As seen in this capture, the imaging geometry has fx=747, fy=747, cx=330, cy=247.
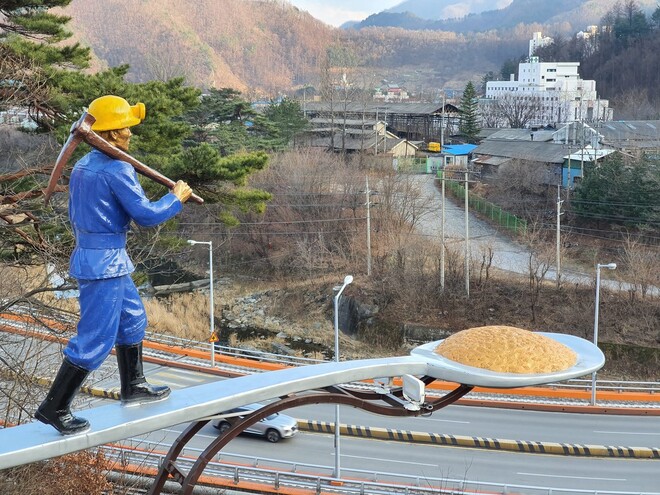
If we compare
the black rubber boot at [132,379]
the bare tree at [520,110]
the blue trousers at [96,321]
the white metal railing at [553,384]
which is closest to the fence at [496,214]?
the white metal railing at [553,384]

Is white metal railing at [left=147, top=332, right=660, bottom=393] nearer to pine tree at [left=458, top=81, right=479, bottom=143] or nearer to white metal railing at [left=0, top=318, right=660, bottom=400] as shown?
white metal railing at [left=0, top=318, right=660, bottom=400]

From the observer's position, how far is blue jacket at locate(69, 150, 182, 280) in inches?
182

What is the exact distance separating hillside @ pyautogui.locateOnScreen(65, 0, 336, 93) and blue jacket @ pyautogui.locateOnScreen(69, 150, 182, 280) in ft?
341

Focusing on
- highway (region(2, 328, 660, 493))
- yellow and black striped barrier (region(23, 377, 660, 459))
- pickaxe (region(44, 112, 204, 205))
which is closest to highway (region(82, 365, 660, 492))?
highway (region(2, 328, 660, 493))

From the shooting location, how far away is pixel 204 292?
94.6 ft

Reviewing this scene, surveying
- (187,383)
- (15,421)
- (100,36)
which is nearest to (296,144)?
(187,383)

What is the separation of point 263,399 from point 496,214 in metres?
30.3

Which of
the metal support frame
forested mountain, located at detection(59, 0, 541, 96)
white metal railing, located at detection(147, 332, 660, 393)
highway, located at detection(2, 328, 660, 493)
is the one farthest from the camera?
forested mountain, located at detection(59, 0, 541, 96)

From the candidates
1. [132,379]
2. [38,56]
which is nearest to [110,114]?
[132,379]

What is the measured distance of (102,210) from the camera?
182 inches

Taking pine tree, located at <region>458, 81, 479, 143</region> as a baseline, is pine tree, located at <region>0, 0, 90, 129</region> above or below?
above

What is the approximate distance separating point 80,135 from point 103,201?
43 centimetres

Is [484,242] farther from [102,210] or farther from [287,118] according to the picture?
[102,210]

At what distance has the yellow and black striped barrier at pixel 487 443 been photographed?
48.7 ft
